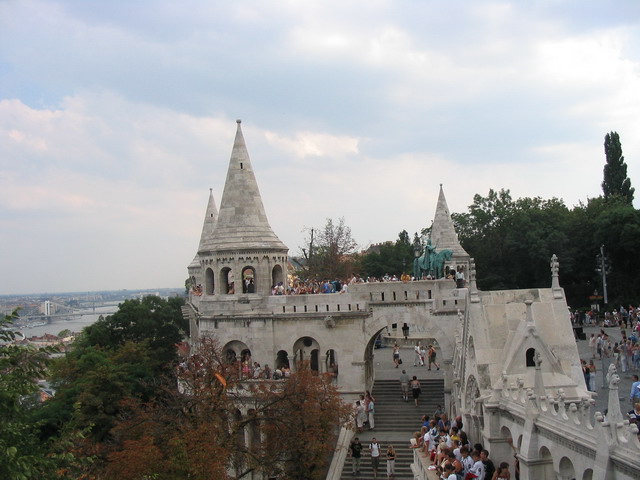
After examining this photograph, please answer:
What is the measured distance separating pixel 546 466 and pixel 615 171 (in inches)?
1981

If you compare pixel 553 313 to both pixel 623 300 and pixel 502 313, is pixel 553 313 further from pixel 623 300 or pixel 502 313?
pixel 623 300

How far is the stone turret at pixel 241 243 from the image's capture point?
1291 inches

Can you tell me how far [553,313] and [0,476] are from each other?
14.4 meters

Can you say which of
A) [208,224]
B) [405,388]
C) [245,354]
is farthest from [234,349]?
[208,224]

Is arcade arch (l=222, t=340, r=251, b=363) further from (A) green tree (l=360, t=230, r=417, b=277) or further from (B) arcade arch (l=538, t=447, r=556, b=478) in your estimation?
(A) green tree (l=360, t=230, r=417, b=277)

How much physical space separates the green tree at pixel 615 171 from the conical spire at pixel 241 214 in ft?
119

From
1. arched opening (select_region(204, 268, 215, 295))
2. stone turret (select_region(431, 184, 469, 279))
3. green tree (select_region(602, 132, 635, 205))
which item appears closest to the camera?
arched opening (select_region(204, 268, 215, 295))

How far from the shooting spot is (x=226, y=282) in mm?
33906

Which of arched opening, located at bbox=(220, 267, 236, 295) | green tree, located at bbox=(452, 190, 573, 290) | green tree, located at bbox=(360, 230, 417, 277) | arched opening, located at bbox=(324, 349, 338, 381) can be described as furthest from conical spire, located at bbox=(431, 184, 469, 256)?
green tree, located at bbox=(360, 230, 417, 277)

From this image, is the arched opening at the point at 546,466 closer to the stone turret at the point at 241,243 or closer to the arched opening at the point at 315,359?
the stone turret at the point at 241,243

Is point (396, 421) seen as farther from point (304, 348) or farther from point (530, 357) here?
point (530, 357)

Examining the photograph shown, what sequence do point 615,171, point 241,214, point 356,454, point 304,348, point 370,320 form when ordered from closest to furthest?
point 356,454 → point 370,320 → point 241,214 → point 304,348 → point 615,171

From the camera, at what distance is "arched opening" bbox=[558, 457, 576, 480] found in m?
13.1

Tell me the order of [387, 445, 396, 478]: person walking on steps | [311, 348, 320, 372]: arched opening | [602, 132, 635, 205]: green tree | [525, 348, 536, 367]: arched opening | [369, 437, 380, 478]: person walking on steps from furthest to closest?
1. [602, 132, 635, 205]: green tree
2. [311, 348, 320, 372]: arched opening
3. [369, 437, 380, 478]: person walking on steps
4. [387, 445, 396, 478]: person walking on steps
5. [525, 348, 536, 367]: arched opening
